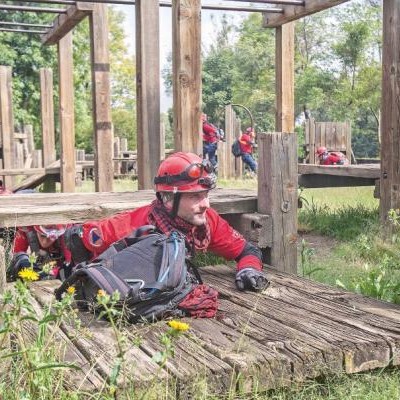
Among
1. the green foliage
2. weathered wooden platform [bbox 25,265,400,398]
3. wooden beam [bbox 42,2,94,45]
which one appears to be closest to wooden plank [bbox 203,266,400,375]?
weathered wooden platform [bbox 25,265,400,398]

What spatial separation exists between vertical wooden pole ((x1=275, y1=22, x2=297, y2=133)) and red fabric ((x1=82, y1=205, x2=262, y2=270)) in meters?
5.52

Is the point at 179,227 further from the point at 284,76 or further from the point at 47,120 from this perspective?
the point at 47,120

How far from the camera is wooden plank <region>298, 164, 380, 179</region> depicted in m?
8.61

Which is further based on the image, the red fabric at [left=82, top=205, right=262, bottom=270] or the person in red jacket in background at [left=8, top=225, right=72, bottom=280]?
the person in red jacket in background at [left=8, top=225, right=72, bottom=280]

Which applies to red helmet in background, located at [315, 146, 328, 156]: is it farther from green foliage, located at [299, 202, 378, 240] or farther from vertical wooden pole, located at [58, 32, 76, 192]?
vertical wooden pole, located at [58, 32, 76, 192]

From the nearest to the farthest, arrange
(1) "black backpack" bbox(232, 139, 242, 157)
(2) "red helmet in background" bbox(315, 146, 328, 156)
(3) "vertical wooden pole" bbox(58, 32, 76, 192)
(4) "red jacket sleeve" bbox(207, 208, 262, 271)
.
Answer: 1. (4) "red jacket sleeve" bbox(207, 208, 262, 271)
2. (3) "vertical wooden pole" bbox(58, 32, 76, 192)
3. (2) "red helmet in background" bbox(315, 146, 328, 156)
4. (1) "black backpack" bbox(232, 139, 242, 157)

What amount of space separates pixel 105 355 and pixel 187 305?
0.66m

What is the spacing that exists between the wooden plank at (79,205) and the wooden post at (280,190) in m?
0.24

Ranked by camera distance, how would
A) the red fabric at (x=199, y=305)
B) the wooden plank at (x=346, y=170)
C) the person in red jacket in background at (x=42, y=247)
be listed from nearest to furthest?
1. the red fabric at (x=199, y=305)
2. the person in red jacket in background at (x=42, y=247)
3. the wooden plank at (x=346, y=170)

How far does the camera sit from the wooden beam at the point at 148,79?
5664 millimetres

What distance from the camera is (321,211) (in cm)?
933

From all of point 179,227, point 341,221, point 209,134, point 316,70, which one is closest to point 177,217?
point 179,227

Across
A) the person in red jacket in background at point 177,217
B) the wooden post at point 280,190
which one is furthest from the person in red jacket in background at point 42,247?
the wooden post at point 280,190

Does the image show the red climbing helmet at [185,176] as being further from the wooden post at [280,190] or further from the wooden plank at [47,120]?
the wooden plank at [47,120]
